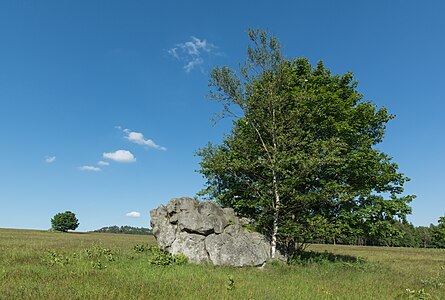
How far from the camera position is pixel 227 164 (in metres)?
24.0

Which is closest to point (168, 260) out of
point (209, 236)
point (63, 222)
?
point (209, 236)

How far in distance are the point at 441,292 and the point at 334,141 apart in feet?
37.5

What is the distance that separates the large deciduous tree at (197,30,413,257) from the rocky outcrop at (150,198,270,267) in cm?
162

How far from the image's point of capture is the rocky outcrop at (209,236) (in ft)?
65.6

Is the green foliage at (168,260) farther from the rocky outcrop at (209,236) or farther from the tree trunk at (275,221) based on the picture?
the tree trunk at (275,221)

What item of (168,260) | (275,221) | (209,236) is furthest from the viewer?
(275,221)

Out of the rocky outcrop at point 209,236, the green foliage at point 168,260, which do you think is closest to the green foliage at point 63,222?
the rocky outcrop at point 209,236

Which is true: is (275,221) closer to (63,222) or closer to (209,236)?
(209,236)

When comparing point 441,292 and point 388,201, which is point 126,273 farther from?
point 388,201

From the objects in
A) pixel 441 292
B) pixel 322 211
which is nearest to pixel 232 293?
pixel 441 292

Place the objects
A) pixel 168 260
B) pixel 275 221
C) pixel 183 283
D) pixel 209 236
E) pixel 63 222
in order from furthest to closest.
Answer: pixel 63 222 < pixel 275 221 < pixel 209 236 < pixel 168 260 < pixel 183 283

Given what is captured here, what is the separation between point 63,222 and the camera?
130000 mm

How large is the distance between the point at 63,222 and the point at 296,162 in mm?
133345

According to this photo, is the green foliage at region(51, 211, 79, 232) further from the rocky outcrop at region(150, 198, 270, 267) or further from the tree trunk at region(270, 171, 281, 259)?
the tree trunk at region(270, 171, 281, 259)
